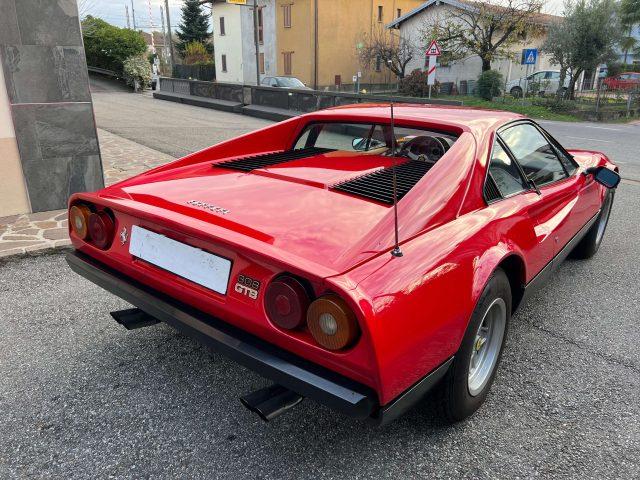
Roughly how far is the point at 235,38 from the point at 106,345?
3989 centimetres

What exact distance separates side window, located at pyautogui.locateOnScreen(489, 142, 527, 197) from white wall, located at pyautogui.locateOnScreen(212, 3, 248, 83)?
3884cm

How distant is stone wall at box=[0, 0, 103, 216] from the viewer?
4.96 meters

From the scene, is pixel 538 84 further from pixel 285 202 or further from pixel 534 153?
pixel 285 202

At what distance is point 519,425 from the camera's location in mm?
2307

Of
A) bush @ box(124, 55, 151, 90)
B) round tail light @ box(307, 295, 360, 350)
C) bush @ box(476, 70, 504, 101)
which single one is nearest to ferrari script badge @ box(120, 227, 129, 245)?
round tail light @ box(307, 295, 360, 350)

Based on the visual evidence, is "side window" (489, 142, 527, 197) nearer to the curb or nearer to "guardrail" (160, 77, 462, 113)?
Result: the curb

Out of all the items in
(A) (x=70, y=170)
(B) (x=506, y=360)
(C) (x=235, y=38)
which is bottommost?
(B) (x=506, y=360)

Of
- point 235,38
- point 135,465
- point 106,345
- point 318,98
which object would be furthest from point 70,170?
point 235,38

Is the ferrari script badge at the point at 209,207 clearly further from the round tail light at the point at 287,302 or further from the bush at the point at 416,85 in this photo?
the bush at the point at 416,85

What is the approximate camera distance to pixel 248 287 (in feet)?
6.12

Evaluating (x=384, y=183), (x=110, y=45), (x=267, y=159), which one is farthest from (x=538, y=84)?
(x=110, y=45)

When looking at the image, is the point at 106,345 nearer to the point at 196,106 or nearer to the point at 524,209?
the point at 524,209

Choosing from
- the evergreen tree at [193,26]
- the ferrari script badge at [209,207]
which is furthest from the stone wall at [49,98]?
the evergreen tree at [193,26]

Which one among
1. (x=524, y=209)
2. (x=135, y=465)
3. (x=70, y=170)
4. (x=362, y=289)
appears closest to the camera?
(x=362, y=289)
